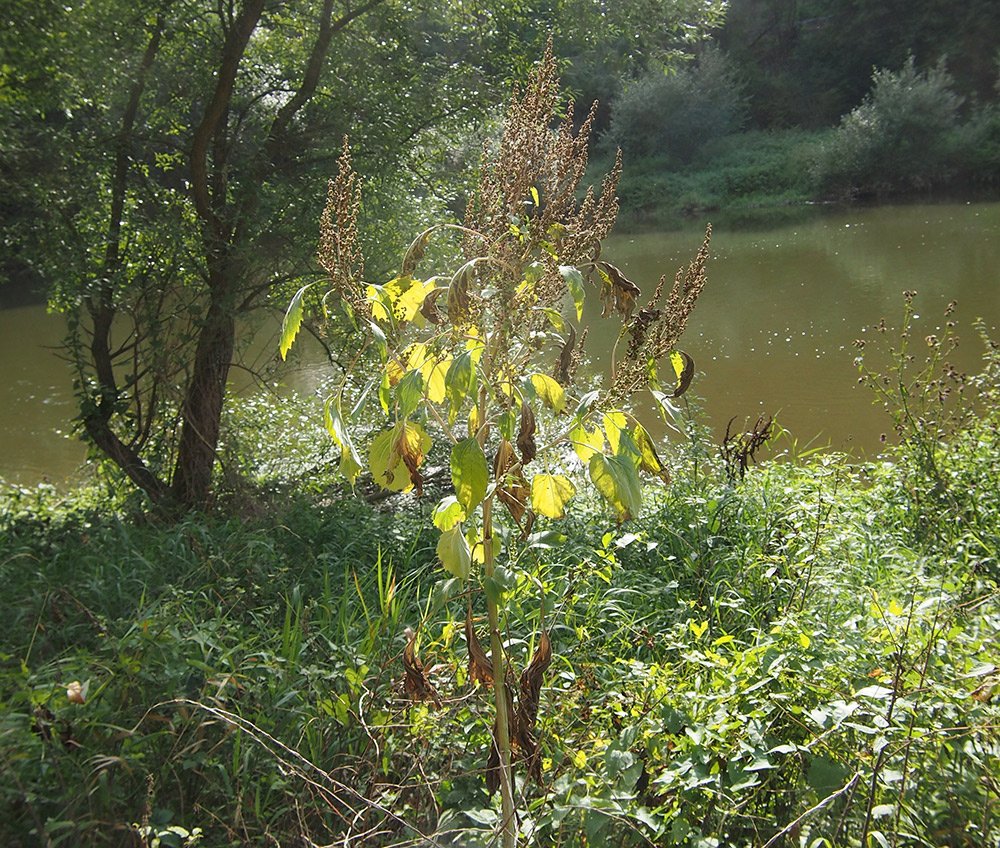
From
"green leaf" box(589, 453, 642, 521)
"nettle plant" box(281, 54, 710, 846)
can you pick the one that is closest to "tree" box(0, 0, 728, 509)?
"nettle plant" box(281, 54, 710, 846)

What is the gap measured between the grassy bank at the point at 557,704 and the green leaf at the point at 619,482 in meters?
0.40

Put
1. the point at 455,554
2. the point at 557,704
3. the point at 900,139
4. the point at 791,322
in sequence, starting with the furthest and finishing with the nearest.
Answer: the point at 900,139, the point at 791,322, the point at 557,704, the point at 455,554

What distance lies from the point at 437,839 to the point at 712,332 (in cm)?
1133

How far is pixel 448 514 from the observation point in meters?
1.82

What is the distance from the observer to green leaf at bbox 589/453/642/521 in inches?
63.6

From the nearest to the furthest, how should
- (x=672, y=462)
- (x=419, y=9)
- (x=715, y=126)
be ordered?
(x=672, y=462), (x=419, y=9), (x=715, y=126)

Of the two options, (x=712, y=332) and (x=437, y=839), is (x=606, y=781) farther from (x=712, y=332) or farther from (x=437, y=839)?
(x=712, y=332)

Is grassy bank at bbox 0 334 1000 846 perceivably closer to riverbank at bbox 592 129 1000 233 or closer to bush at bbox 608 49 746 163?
riverbank at bbox 592 129 1000 233

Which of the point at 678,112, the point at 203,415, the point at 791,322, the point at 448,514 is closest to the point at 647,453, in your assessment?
the point at 448,514

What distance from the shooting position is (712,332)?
12711mm

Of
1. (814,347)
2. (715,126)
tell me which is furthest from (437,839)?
(715,126)

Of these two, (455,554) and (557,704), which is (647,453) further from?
(557,704)

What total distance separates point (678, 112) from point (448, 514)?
33.0 metres

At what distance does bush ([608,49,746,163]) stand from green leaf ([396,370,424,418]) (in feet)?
103
